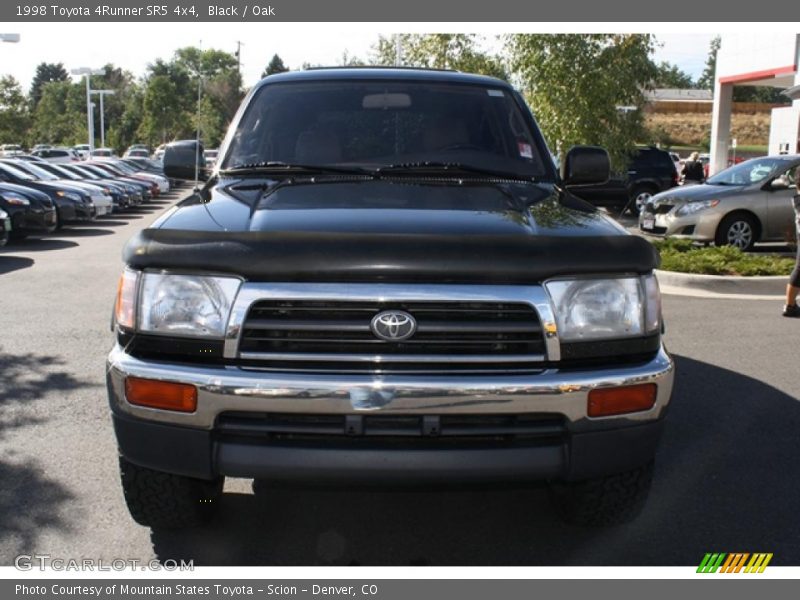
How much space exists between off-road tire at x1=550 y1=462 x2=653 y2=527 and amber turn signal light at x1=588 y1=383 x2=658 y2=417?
17.6 inches

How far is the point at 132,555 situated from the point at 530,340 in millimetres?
1846

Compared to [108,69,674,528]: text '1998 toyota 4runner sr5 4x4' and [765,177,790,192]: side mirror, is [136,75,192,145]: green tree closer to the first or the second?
[765,177,790,192]: side mirror

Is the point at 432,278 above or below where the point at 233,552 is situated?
above

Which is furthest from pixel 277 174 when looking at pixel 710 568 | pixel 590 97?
pixel 590 97

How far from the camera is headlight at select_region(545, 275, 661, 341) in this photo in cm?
302

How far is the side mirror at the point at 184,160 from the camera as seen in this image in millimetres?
Result: 4898

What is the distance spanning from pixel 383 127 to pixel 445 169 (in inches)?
21.0

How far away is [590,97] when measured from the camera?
18031 mm

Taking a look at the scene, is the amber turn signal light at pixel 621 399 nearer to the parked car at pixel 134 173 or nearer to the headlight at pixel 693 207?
the headlight at pixel 693 207

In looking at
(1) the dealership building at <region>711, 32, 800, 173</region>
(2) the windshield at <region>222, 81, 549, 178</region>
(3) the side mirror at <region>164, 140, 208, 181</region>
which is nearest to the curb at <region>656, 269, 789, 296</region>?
(2) the windshield at <region>222, 81, 549, 178</region>

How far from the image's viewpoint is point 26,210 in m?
16.2

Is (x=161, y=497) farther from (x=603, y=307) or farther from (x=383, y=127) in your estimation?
(x=383, y=127)

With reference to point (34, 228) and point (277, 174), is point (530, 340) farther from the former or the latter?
point (34, 228)

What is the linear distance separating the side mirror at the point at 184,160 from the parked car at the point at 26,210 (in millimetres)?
12289
